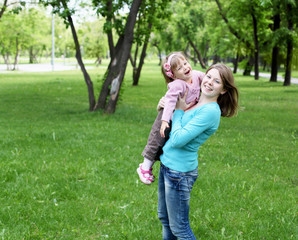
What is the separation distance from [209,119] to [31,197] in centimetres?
312

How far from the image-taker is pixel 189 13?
42.4m

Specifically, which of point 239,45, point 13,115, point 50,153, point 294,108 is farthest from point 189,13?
point 50,153

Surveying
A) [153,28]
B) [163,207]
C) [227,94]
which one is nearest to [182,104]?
[227,94]

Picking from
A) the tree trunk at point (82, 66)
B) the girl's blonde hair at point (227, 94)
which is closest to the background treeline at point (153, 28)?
the tree trunk at point (82, 66)

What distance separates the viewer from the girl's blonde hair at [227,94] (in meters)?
2.51

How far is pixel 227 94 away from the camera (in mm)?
2672

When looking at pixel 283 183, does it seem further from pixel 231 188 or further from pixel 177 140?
pixel 177 140

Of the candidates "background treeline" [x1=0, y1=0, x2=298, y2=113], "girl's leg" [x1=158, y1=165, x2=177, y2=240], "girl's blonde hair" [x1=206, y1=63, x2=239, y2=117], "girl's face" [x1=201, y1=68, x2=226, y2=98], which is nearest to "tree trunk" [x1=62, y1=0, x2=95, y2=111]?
"background treeline" [x1=0, y1=0, x2=298, y2=113]

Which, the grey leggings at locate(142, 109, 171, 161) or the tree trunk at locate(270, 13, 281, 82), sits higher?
the tree trunk at locate(270, 13, 281, 82)

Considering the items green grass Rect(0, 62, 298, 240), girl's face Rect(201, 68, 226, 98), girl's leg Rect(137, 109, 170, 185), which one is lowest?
green grass Rect(0, 62, 298, 240)

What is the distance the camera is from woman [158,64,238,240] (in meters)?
2.46

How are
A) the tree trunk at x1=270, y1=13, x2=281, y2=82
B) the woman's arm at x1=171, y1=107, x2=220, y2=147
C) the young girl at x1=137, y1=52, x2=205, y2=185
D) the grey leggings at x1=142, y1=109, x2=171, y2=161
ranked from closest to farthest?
the woman's arm at x1=171, y1=107, x2=220, y2=147 < the young girl at x1=137, y1=52, x2=205, y2=185 < the grey leggings at x1=142, y1=109, x2=171, y2=161 < the tree trunk at x1=270, y1=13, x2=281, y2=82

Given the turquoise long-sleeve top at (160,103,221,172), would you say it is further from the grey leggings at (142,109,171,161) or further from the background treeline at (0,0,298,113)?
the background treeline at (0,0,298,113)

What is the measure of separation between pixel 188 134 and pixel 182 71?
1.58ft
